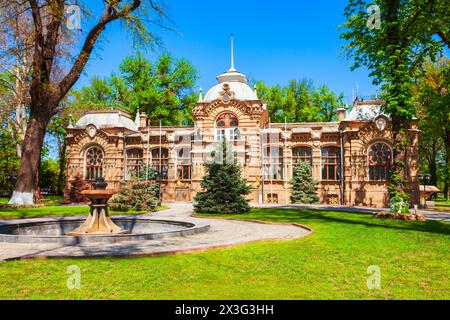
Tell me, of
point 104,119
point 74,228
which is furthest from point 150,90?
point 74,228

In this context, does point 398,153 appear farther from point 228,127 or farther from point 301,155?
point 228,127

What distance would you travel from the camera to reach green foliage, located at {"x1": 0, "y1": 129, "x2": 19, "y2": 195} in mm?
39875

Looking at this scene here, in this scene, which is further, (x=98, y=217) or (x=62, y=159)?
(x=62, y=159)

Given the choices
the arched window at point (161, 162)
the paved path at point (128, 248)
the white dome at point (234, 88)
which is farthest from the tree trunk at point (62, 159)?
the paved path at point (128, 248)

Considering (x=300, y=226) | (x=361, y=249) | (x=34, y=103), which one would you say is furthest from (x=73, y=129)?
(x=361, y=249)

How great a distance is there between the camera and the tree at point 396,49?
16047 millimetres

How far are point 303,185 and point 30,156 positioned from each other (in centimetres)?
2076

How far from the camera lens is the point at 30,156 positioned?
69.6ft

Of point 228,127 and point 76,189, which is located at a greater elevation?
point 228,127

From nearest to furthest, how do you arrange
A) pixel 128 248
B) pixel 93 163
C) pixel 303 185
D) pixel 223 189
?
pixel 128 248 < pixel 223 189 < pixel 303 185 < pixel 93 163

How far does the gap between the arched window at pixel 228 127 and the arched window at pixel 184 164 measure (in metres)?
3.53

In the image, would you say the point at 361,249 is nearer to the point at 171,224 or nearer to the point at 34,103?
the point at 171,224

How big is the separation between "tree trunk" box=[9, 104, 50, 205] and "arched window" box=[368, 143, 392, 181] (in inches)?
959

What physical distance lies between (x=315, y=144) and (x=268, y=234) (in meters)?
21.4
